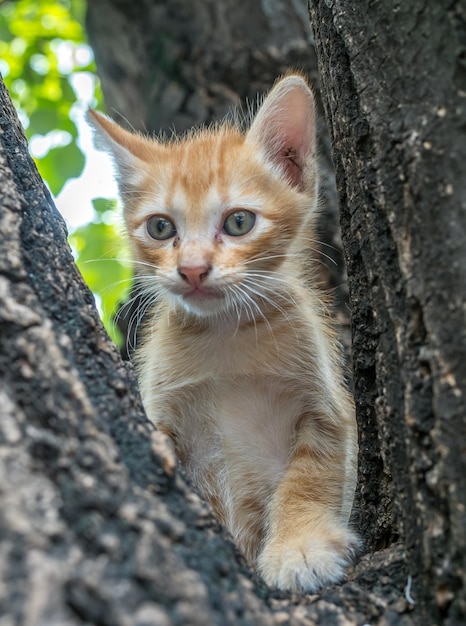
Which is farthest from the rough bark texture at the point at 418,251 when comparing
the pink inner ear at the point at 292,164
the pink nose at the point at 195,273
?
the pink inner ear at the point at 292,164

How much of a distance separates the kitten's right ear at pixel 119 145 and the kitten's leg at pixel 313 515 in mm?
1142

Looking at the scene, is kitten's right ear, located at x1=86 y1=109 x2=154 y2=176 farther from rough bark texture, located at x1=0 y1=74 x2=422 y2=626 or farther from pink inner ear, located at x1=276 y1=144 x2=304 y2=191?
rough bark texture, located at x1=0 y1=74 x2=422 y2=626

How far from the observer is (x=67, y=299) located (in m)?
1.41

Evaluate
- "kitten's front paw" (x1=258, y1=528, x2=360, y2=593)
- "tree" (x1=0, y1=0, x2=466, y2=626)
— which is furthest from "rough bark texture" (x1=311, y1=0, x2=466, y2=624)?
"kitten's front paw" (x1=258, y1=528, x2=360, y2=593)

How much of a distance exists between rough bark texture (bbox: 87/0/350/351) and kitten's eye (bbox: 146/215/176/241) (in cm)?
93

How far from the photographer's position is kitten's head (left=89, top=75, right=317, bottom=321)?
2.27 meters

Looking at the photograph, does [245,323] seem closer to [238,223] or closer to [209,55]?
[238,223]

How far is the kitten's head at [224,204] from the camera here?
2.27m

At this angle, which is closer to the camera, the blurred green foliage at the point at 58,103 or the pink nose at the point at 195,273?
the pink nose at the point at 195,273

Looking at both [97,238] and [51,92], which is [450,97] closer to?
[97,238]

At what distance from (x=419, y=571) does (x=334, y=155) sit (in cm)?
100

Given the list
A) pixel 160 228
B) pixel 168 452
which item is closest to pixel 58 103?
pixel 160 228

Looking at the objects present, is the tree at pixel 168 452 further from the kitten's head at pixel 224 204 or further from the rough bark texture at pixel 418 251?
the kitten's head at pixel 224 204

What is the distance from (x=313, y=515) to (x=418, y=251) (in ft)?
3.16
